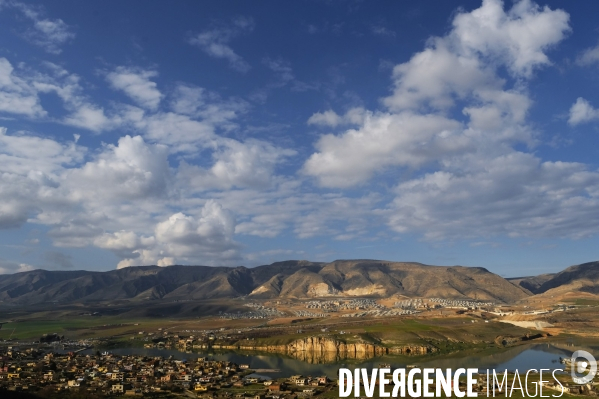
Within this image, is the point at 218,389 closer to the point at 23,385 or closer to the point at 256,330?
the point at 23,385

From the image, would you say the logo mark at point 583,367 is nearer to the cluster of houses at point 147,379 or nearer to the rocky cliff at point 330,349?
the rocky cliff at point 330,349

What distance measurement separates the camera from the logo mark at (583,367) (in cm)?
6097

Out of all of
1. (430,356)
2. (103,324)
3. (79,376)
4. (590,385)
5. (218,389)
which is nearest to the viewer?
(590,385)

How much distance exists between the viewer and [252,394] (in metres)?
56.8

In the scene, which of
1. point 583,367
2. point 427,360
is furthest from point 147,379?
point 583,367

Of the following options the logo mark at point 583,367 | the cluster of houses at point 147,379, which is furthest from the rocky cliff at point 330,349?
the logo mark at point 583,367

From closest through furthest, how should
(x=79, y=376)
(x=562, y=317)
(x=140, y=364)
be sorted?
(x=79, y=376) < (x=140, y=364) < (x=562, y=317)

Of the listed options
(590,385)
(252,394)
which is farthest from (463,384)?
(252,394)

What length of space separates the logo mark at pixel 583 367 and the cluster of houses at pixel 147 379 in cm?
3343

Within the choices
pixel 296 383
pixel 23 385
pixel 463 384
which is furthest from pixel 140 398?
pixel 463 384

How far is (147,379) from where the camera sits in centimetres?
6575

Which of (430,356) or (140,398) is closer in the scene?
(140,398)

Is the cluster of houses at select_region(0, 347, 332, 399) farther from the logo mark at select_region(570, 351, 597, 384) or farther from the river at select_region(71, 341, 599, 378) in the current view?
the logo mark at select_region(570, 351, 597, 384)

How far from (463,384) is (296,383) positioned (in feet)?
73.0
